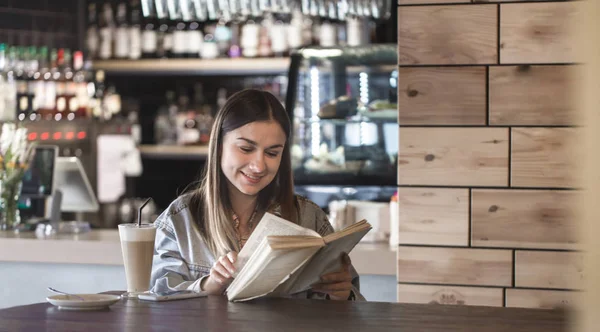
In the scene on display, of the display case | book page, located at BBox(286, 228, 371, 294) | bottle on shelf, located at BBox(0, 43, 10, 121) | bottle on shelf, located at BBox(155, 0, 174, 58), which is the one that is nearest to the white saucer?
book page, located at BBox(286, 228, 371, 294)

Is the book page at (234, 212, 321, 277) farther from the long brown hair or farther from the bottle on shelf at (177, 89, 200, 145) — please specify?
the bottle on shelf at (177, 89, 200, 145)

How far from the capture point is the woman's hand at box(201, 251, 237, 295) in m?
1.83

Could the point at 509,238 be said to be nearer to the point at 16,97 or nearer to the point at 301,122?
the point at 301,122

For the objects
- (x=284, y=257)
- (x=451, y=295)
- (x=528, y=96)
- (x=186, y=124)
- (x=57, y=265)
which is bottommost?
(x=57, y=265)

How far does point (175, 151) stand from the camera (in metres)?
5.99

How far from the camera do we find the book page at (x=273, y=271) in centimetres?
163

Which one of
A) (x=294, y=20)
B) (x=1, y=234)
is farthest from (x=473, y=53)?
(x=294, y=20)

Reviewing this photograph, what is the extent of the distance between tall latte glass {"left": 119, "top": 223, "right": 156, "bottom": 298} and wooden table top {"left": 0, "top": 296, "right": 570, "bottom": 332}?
87 millimetres

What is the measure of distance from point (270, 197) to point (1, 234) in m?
1.95

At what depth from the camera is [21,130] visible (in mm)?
3959

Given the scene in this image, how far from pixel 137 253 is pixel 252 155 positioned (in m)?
0.41

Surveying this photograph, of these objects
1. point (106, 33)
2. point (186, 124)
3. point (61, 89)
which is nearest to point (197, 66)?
point (186, 124)

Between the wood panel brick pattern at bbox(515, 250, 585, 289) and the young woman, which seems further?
the wood panel brick pattern at bbox(515, 250, 585, 289)

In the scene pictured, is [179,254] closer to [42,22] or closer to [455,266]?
[455,266]
